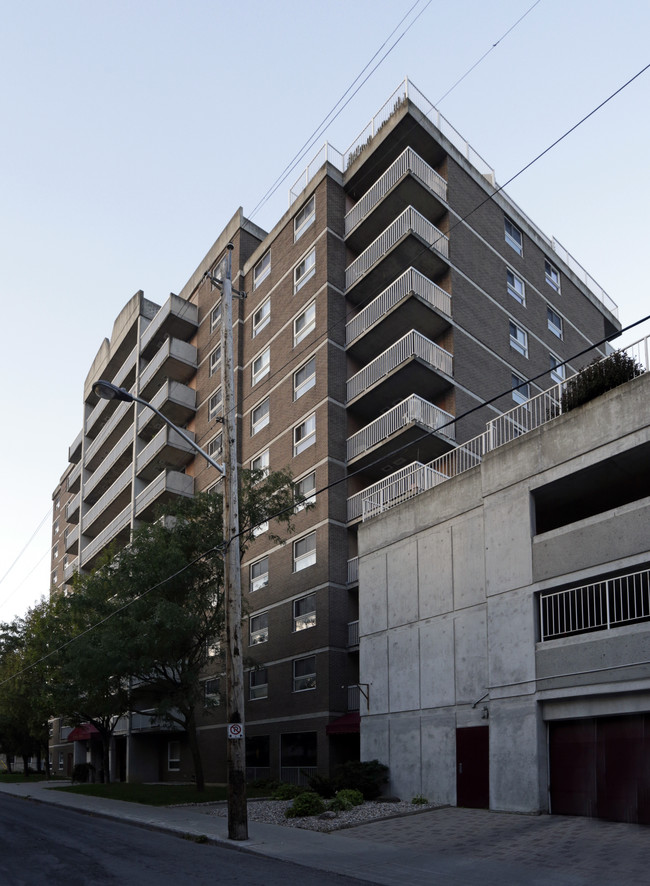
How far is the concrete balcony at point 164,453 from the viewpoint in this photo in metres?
44.5

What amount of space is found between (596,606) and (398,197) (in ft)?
68.5

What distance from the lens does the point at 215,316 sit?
147 ft

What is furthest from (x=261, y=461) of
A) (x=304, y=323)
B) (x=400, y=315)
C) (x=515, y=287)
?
(x=515, y=287)

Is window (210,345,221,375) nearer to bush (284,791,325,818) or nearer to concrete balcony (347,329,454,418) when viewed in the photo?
concrete balcony (347,329,454,418)

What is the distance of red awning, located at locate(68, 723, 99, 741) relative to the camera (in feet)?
164

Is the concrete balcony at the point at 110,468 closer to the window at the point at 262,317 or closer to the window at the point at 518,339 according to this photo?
the window at the point at 262,317

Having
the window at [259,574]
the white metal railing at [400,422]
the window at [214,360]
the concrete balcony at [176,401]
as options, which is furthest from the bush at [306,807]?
the concrete balcony at [176,401]

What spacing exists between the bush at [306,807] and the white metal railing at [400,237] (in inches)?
801

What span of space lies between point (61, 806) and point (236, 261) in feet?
86.6

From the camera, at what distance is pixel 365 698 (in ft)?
81.1

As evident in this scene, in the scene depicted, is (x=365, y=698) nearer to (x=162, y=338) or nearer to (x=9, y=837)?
(x=9, y=837)

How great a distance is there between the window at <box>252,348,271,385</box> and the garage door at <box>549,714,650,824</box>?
23.7 meters

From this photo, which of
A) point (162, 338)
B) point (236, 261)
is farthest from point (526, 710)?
point (162, 338)

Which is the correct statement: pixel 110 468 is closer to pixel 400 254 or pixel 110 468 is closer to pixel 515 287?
pixel 400 254
